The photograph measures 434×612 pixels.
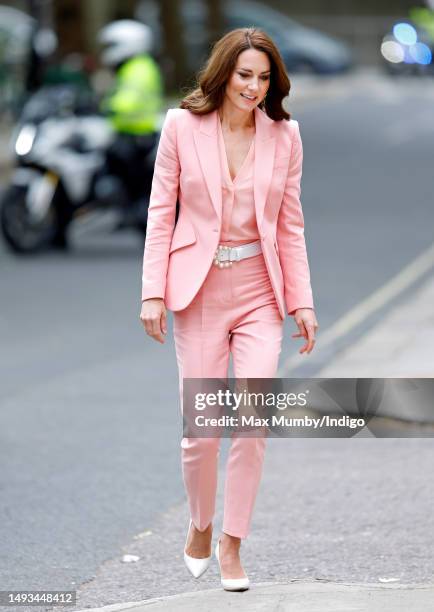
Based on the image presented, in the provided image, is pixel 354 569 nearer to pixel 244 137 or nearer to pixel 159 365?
pixel 244 137

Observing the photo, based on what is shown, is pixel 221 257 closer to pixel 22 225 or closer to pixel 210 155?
pixel 210 155

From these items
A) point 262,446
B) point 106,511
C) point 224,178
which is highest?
point 224,178

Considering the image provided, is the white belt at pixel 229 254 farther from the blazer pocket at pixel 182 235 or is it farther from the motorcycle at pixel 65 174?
the motorcycle at pixel 65 174

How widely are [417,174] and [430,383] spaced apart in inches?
575

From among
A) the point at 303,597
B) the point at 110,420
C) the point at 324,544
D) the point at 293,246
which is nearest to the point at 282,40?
the point at 110,420

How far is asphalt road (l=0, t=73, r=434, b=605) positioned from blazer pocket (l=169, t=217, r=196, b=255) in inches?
46.5

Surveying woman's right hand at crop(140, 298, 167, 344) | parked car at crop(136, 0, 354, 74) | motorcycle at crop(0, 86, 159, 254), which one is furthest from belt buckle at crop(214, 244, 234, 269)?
parked car at crop(136, 0, 354, 74)

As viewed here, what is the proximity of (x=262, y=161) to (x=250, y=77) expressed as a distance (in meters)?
0.26

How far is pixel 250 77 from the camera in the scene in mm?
5180

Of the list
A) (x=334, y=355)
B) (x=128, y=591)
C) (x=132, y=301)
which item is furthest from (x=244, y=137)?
(x=132, y=301)

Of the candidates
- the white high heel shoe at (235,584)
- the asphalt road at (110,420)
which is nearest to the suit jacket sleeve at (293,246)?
the white high heel shoe at (235,584)

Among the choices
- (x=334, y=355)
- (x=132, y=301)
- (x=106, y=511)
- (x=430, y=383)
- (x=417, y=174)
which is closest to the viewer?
(x=106, y=511)

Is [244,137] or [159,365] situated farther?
[159,365]

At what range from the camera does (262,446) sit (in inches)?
208
